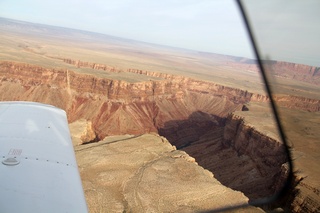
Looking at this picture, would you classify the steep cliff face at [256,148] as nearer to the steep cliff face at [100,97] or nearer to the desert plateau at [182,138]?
the desert plateau at [182,138]

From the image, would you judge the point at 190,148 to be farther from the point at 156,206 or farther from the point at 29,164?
the point at 29,164

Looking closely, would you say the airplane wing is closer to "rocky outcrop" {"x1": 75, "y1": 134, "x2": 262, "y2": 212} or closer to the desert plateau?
the desert plateau

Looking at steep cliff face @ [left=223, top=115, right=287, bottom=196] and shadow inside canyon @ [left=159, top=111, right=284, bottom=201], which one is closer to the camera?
shadow inside canyon @ [left=159, top=111, right=284, bottom=201]

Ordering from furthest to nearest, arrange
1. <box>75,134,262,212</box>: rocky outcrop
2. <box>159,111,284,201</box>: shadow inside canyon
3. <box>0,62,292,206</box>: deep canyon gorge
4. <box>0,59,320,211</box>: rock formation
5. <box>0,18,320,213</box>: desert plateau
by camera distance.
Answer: <box>0,59,320,211</box>: rock formation
<box>0,62,292,206</box>: deep canyon gorge
<box>159,111,284,201</box>: shadow inside canyon
<box>75,134,262,212</box>: rocky outcrop
<box>0,18,320,213</box>: desert plateau

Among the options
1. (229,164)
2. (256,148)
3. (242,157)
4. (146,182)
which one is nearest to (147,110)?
(229,164)

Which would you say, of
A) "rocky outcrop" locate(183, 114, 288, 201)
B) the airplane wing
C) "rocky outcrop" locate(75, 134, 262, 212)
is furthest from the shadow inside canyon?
the airplane wing
